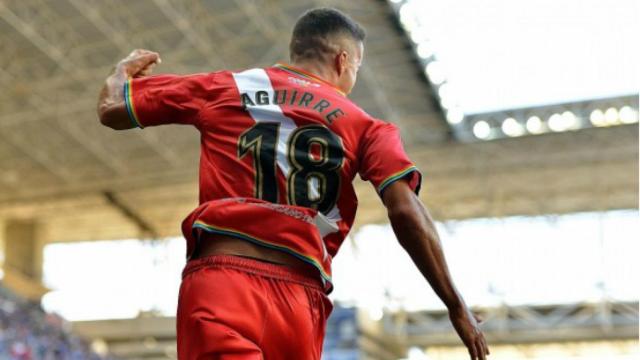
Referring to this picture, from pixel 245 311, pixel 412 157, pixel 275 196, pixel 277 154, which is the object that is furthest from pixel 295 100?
pixel 412 157

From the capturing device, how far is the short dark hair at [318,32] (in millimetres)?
3303

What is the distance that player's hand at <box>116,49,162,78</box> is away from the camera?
3.36 m

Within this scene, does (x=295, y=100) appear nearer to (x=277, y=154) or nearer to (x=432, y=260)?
(x=277, y=154)

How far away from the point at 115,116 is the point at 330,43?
73 centimetres

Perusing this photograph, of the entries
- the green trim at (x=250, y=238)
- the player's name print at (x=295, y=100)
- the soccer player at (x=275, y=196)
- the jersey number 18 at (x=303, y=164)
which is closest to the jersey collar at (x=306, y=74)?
the soccer player at (x=275, y=196)

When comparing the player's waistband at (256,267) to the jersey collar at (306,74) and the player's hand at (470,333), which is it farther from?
the jersey collar at (306,74)

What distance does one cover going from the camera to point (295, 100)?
3.13 m

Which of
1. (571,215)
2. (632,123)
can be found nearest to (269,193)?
(632,123)

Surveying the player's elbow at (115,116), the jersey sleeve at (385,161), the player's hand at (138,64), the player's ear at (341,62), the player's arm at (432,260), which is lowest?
the player's arm at (432,260)

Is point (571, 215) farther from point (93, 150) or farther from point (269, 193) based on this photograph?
point (269, 193)

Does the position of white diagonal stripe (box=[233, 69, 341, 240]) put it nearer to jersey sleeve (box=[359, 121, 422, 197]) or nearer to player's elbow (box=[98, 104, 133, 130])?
jersey sleeve (box=[359, 121, 422, 197])

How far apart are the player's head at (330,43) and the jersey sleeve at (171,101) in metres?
0.33

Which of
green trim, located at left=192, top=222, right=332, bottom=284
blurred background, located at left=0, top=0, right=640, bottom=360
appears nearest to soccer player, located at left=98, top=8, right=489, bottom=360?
green trim, located at left=192, top=222, right=332, bottom=284

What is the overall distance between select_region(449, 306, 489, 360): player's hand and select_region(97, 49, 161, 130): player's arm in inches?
46.6
